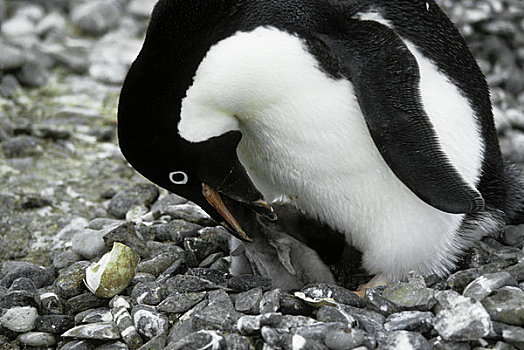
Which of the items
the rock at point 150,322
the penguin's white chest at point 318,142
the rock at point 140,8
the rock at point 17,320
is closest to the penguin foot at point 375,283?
the penguin's white chest at point 318,142

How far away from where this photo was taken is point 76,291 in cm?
213

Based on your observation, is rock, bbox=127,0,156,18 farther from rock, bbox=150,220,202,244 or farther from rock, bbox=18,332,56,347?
rock, bbox=18,332,56,347

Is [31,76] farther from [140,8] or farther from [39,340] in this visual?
[39,340]

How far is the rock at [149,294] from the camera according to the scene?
201 cm

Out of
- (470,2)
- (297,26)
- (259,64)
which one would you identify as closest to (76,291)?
(259,64)

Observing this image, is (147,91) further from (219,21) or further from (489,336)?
(489,336)

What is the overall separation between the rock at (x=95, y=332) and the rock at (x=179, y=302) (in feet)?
0.42

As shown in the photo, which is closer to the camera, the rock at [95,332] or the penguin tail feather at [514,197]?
the rock at [95,332]

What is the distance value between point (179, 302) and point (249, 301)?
0.69 feet

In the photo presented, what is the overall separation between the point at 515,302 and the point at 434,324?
7.7 inches

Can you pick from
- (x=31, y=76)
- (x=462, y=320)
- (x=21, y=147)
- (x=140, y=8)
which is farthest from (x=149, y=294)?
(x=140, y=8)

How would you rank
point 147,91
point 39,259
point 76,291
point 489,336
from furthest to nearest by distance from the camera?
point 39,259 < point 76,291 < point 147,91 < point 489,336

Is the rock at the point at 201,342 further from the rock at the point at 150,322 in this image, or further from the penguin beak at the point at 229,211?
the penguin beak at the point at 229,211

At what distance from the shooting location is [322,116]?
1.97 m
